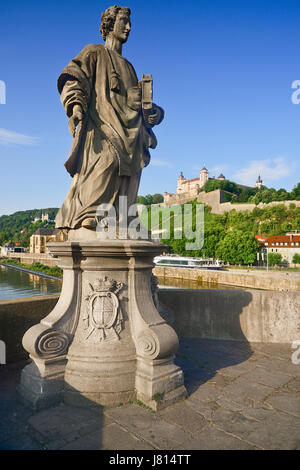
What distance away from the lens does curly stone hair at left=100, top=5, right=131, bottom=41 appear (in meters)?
4.32

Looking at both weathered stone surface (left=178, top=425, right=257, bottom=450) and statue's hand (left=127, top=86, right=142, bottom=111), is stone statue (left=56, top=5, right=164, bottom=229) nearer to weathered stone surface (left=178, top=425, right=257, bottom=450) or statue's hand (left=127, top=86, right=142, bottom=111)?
statue's hand (left=127, top=86, right=142, bottom=111)

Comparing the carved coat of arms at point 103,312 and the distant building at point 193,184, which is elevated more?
the distant building at point 193,184

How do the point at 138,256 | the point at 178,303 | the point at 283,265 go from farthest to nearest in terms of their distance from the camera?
the point at 283,265
the point at 178,303
the point at 138,256

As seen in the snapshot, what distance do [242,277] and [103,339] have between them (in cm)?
3372

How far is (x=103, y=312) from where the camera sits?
142 inches

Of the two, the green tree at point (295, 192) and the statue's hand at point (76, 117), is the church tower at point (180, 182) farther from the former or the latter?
the statue's hand at point (76, 117)

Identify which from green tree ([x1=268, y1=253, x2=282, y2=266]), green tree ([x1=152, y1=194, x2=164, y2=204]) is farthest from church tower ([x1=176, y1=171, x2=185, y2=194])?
green tree ([x1=268, y1=253, x2=282, y2=266])

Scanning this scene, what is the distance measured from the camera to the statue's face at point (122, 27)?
4.33 metres

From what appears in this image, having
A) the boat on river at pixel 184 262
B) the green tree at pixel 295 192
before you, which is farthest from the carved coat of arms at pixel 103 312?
the green tree at pixel 295 192

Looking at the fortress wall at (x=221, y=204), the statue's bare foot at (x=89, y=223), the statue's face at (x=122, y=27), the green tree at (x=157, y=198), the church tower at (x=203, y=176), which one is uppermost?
the church tower at (x=203, y=176)
